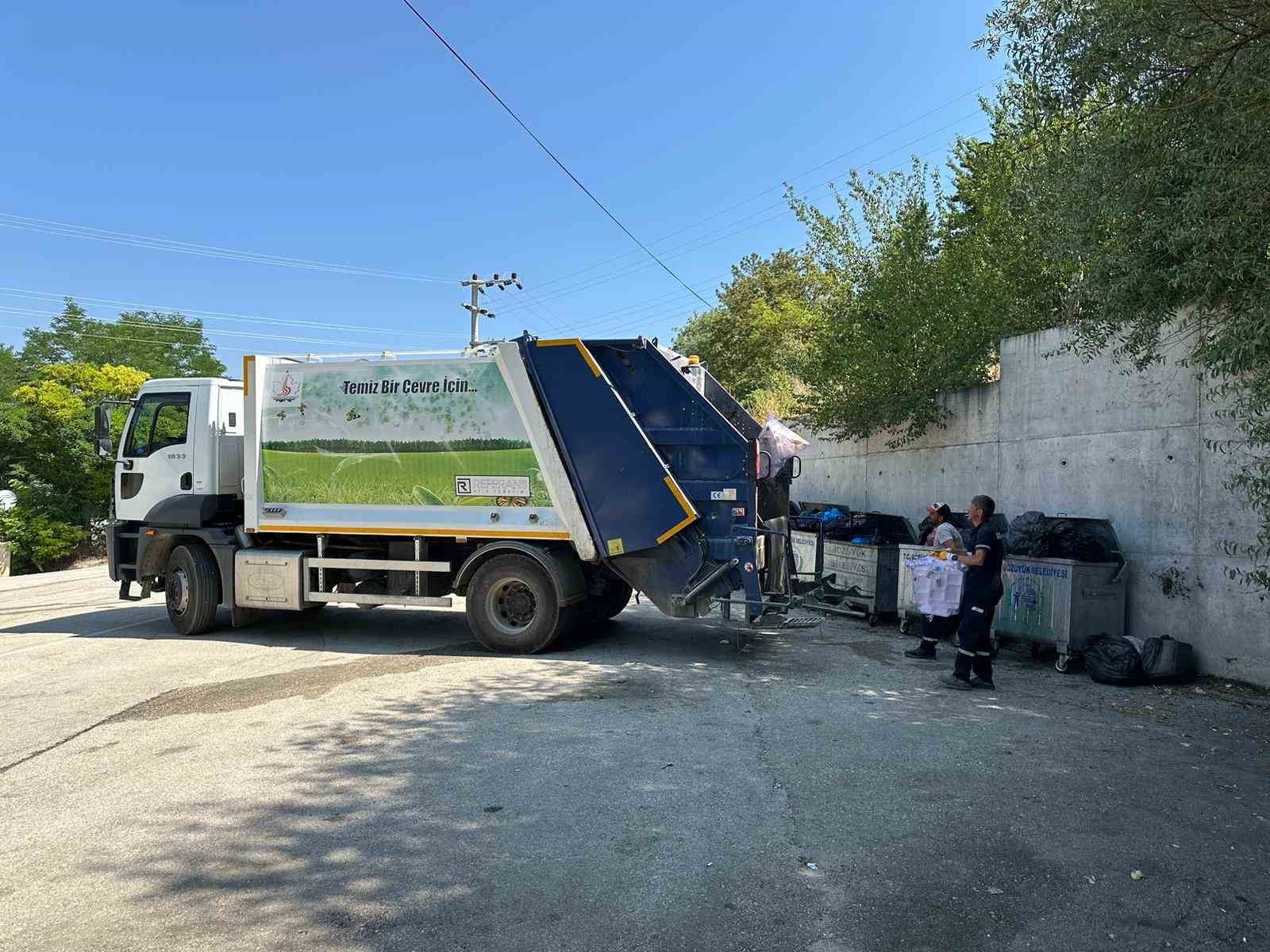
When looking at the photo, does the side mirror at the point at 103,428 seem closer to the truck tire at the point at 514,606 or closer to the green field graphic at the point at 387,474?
the green field graphic at the point at 387,474

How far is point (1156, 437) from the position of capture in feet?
25.0

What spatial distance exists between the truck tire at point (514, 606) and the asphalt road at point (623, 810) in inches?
29.3

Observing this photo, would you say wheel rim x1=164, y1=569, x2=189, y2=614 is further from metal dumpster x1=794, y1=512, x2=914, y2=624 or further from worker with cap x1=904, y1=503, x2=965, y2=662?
worker with cap x1=904, y1=503, x2=965, y2=662

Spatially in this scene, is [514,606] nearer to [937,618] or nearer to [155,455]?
[937,618]

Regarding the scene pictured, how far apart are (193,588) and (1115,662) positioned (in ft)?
30.3

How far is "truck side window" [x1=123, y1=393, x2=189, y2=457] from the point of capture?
361 inches

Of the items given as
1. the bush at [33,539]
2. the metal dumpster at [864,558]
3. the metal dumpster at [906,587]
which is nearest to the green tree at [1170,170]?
the metal dumpster at [906,587]

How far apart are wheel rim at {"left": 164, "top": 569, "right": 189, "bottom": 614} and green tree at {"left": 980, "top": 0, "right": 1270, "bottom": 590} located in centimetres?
940

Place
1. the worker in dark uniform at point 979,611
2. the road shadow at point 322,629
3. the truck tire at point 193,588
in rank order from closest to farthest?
the worker in dark uniform at point 979,611
the road shadow at point 322,629
the truck tire at point 193,588

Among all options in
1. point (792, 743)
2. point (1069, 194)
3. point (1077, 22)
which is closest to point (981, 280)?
point (1069, 194)

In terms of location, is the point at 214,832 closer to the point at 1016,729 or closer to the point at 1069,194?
the point at 1016,729

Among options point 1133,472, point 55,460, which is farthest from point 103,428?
point 55,460

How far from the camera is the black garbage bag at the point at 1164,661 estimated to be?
6875 mm

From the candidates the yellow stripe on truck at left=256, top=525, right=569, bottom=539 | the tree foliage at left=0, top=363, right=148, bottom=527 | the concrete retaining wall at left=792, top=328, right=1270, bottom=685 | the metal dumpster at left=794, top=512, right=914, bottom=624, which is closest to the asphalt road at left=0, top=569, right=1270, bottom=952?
the concrete retaining wall at left=792, top=328, right=1270, bottom=685
